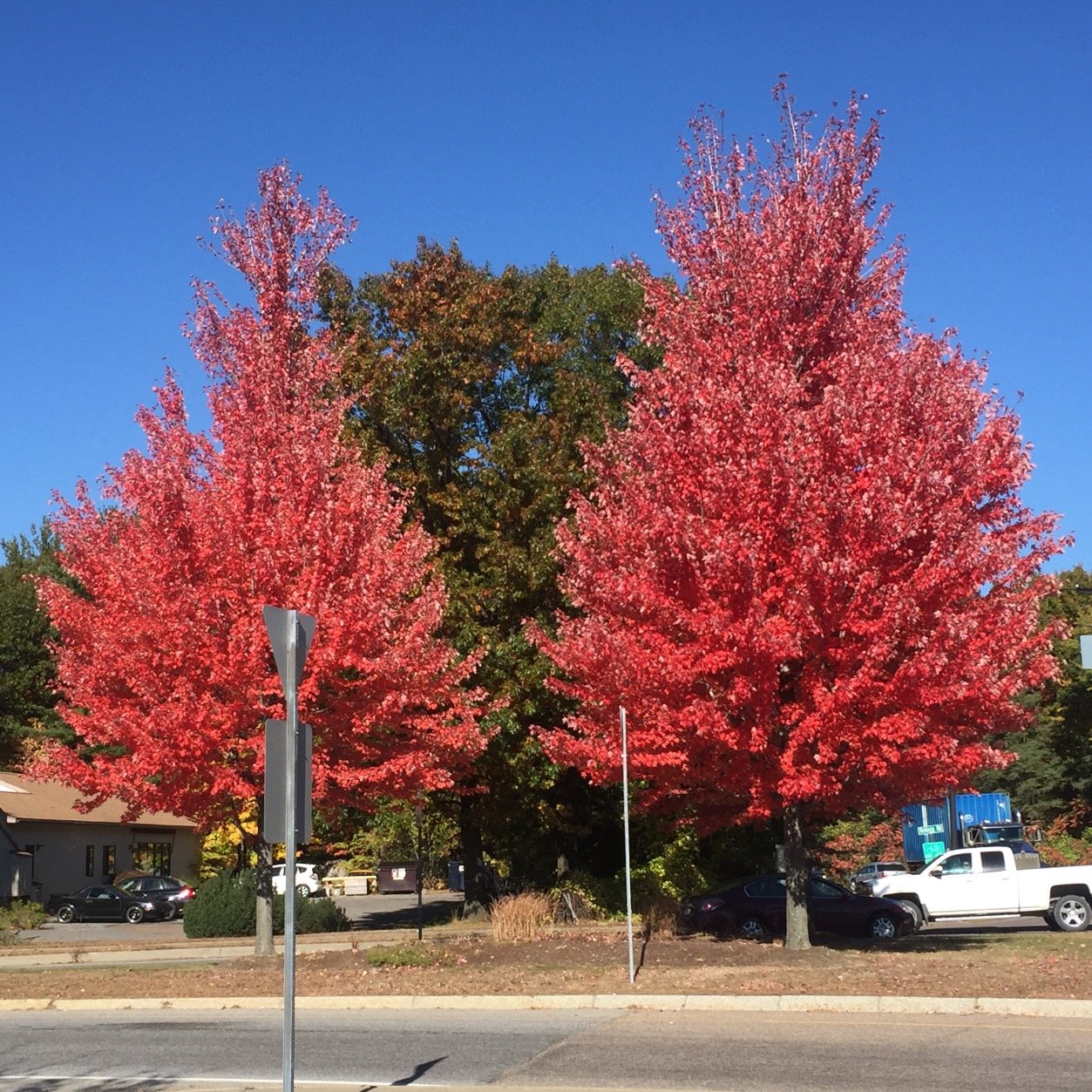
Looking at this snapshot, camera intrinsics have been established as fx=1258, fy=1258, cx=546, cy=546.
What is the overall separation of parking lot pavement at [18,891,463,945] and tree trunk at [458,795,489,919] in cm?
62

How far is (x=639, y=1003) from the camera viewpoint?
14.2 metres

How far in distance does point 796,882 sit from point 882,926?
6079 millimetres

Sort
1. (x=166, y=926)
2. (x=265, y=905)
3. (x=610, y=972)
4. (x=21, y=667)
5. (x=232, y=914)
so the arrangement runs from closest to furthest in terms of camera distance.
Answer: (x=610, y=972), (x=265, y=905), (x=232, y=914), (x=166, y=926), (x=21, y=667)

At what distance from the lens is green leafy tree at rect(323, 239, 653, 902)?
26.3 metres

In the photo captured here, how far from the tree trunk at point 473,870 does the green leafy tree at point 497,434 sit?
8cm

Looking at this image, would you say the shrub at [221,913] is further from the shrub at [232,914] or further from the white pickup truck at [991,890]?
the white pickup truck at [991,890]

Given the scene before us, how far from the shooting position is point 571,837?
3056 centimetres

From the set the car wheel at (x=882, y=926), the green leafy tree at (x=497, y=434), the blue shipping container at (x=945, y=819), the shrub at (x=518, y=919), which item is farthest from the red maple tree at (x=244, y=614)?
the blue shipping container at (x=945, y=819)

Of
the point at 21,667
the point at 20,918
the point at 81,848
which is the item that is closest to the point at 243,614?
the point at 20,918

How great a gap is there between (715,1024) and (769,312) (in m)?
10.6

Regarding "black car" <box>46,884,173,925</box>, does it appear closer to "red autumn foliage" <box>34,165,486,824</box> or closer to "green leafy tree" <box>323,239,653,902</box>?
"green leafy tree" <box>323,239,653,902</box>

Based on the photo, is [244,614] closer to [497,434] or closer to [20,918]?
[497,434]

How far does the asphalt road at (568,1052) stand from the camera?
9859 mm

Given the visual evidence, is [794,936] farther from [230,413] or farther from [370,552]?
[230,413]
